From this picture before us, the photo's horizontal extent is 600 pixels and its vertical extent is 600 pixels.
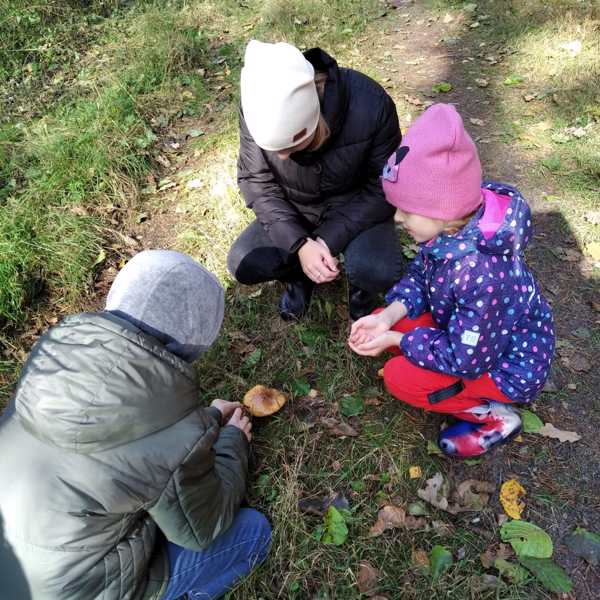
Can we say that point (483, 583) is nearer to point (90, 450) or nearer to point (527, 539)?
point (527, 539)

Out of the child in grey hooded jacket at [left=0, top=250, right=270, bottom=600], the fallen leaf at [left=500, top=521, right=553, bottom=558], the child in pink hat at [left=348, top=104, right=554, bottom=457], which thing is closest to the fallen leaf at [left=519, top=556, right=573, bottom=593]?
the fallen leaf at [left=500, top=521, right=553, bottom=558]

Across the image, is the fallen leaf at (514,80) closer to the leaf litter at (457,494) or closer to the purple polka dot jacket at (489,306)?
the purple polka dot jacket at (489,306)

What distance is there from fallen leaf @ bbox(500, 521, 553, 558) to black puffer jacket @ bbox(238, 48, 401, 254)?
166 centimetres

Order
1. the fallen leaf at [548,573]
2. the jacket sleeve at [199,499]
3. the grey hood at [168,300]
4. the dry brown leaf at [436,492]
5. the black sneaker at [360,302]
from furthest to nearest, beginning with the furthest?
the black sneaker at [360,302] < the dry brown leaf at [436,492] < the fallen leaf at [548,573] < the grey hood at [168,300] < the jacket sleeve at [199,499]

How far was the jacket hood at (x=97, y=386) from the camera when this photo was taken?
4.31 feet

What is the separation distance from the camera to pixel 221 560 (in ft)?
6.57

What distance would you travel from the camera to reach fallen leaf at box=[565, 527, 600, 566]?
215 cm

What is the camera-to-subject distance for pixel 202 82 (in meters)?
5.44

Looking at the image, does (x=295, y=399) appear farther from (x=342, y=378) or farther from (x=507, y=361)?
(x=507, y=361)

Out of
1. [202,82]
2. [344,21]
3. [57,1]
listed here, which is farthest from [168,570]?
[57,1]

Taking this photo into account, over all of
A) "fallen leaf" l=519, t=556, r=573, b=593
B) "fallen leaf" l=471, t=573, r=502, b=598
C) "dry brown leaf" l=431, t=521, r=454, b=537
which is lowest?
"fallen leaf" l=519, t=556, r=573, b=593

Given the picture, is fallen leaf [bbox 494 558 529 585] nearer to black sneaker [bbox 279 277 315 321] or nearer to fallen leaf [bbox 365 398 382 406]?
fallen leaf [bbox 365 398 382 406]

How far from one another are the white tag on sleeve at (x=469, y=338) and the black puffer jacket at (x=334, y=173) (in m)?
1.02

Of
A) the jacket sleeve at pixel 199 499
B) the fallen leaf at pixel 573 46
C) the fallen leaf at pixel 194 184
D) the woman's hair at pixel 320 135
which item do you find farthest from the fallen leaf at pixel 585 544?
the fallen leaf at pixel 573 46
